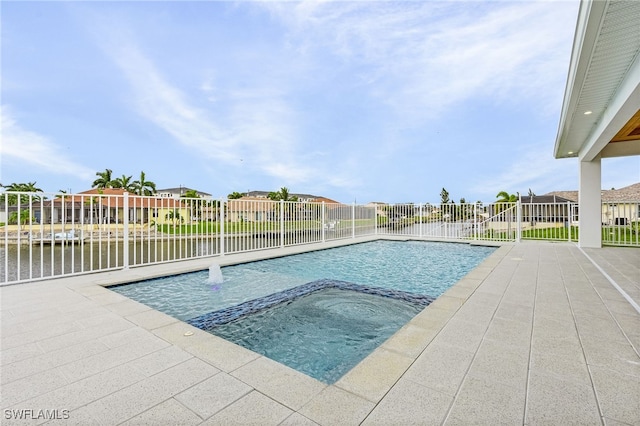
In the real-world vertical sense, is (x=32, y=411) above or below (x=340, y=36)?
below

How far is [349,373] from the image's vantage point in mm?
1795

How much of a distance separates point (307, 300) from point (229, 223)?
336 cm

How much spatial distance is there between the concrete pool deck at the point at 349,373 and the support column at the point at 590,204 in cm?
611

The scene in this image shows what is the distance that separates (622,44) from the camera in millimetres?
3062

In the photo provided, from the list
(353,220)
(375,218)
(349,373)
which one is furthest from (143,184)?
(349,373)

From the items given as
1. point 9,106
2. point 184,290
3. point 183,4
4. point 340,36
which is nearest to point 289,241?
point 184,290

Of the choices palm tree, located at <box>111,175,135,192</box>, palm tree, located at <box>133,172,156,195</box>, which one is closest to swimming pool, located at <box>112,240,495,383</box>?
palm tree, located at <box>133,172,156,195</box>

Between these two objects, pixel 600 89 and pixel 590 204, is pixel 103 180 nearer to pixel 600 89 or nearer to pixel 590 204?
pixel 590 204

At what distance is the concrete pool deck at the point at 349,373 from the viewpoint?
4.68ft

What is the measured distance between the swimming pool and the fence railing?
109 centimetres

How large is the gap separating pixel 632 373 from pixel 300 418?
6.75 feet

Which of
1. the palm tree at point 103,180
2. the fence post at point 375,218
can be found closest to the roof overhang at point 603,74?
the fence post at point 375,218

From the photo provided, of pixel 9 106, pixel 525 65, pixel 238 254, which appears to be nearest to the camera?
pixel 238 254

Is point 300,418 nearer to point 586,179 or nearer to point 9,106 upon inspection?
Answer: point 586,179
